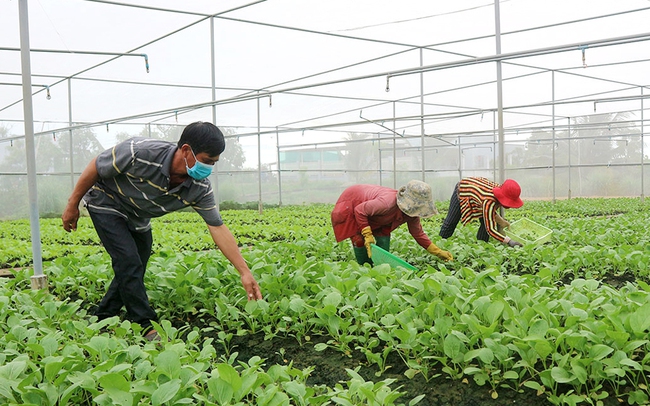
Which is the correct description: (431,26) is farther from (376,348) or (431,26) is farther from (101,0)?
(376,348)

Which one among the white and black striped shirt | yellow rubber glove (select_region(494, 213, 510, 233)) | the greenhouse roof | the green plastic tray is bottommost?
the green plastic tray

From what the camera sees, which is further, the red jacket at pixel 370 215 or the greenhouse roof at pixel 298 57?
the greenhouse roof at pixel 298 57

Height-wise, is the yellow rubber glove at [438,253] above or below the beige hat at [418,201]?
below

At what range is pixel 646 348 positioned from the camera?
2.44 m

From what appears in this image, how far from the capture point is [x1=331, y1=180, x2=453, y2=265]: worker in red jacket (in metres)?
4.53

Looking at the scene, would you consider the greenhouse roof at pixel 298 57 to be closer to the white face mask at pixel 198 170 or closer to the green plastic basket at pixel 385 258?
the green plastic basket at pixel 385 258

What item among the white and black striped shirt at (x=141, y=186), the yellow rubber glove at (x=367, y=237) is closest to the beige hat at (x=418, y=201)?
the yellow rubber glove at (x=367, y=237)

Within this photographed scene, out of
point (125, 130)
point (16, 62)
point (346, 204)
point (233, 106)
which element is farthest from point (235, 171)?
point (346, 204)

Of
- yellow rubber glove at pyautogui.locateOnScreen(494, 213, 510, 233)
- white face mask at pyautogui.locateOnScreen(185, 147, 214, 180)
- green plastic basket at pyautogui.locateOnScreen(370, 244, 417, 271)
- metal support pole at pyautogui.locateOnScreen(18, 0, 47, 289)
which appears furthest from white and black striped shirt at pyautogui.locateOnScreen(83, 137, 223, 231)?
yellow rubber glove at pyautogui.locateOnScreen(494, 213, 510, 233)

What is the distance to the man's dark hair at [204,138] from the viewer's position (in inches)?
118

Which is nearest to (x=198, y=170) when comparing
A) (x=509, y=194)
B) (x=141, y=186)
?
(x=141, y=186)

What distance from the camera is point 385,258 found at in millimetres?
4391

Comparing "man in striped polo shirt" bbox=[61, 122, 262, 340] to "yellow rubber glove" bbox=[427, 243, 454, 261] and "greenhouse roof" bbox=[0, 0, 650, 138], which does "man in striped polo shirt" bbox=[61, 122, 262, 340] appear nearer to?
"yellow rubber glove" bbox=[427, 243, 454, 261]

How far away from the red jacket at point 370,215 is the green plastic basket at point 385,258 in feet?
0.93
